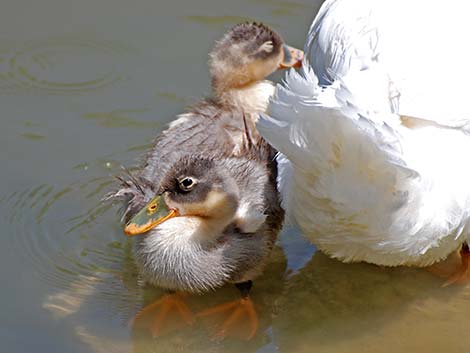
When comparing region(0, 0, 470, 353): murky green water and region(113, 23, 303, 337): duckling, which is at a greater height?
region(113, 23, 303, 337): duckling

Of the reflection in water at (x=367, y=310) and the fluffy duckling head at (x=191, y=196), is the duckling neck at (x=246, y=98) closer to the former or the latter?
the reflection in water at (x=367, y=310)

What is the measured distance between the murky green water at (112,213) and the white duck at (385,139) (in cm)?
32

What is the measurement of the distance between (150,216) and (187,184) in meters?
0.18

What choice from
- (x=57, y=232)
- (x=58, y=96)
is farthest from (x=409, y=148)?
(x=58, y=96)

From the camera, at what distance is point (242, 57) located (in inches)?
187

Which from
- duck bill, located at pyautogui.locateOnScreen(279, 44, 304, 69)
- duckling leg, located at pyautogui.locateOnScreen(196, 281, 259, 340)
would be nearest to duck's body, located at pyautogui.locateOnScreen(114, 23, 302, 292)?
duckling leg, located at pyautogui.locateOnScreen(196, 281, 259, 340)

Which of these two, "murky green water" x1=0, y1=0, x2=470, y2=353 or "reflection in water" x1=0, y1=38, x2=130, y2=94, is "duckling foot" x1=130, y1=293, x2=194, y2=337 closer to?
"murky green water" x1=0, y1=0, x2=470, y2=353

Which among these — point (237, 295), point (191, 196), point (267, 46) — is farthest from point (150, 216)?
point (267, 46)

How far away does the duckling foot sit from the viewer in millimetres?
4031

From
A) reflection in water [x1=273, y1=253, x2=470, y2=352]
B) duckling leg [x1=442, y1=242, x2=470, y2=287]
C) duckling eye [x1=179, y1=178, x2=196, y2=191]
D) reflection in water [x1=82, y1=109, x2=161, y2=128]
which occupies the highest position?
duckling eye [x1=179, y1=178, x2=196, y2=191]

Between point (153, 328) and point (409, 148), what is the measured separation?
1.24 metres

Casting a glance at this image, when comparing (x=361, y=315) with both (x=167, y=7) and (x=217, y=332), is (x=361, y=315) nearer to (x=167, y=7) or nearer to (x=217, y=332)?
(x=217, y=332)

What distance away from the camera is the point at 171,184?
3.86 metres


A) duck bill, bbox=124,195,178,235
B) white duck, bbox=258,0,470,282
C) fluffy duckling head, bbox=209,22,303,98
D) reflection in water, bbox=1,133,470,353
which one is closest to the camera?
white duck, bbox=258,0,470,282
